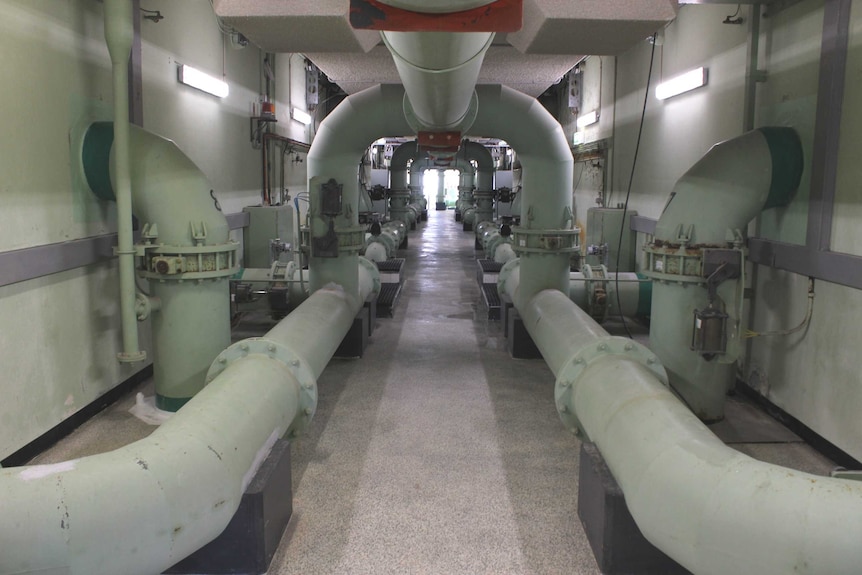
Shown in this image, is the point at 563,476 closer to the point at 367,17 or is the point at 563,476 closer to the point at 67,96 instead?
the point at 367,17

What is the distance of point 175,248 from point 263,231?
129 inches

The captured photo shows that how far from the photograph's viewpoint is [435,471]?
2959 mm

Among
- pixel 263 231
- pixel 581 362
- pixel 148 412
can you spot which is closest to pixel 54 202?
pixel 148 412

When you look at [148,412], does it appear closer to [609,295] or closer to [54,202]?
[54,202]

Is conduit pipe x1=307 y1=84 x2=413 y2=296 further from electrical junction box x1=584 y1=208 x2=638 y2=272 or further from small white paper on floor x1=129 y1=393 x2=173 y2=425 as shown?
electrical junction box x1=584 y1=208 x2=638 y2=272

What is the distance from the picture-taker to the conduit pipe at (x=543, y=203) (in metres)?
4.66

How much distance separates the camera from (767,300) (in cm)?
385

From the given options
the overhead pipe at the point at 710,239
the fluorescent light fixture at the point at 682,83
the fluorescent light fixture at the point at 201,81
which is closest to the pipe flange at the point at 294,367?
the overhead pipe at the point at 710,239

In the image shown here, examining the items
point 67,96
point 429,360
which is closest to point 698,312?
point 429,360

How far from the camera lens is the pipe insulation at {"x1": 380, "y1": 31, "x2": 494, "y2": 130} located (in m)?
2.06

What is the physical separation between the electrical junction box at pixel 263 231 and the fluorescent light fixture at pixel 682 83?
3.68 m

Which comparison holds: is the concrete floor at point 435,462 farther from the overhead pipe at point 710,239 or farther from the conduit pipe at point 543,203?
the conduit pipe at point 543,203

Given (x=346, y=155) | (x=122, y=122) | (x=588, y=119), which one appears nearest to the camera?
(x=122, y=122)

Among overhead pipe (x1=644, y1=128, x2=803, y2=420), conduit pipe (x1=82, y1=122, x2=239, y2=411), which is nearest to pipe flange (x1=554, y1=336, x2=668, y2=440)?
overhead pipe (x1=644, y1=128, x2=803, y2=420)
